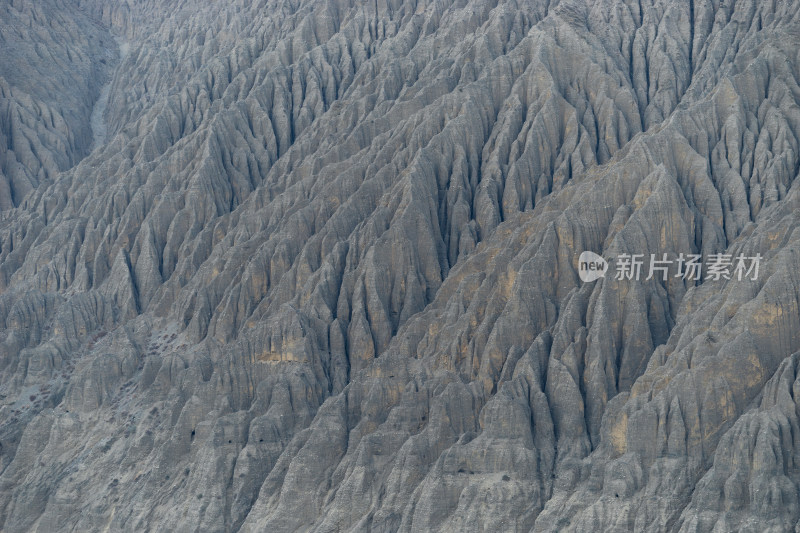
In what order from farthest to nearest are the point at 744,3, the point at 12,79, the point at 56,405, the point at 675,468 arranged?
1. the point at 12,79
2. the point at 744,3
3. the point at 56,405
4. the point at 675,468

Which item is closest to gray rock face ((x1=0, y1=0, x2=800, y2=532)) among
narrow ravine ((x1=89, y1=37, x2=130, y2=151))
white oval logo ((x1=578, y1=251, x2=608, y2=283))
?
white oval logo ((x1=578, y1=251, x2=608, y2=283))

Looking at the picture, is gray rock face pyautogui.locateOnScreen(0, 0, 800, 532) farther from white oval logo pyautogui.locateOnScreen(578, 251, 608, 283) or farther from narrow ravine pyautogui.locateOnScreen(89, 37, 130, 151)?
narrow ravine pyautogui.locateOnScreen(89, 37, 130, 151)

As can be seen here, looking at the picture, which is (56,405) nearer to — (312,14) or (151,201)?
(151,201)

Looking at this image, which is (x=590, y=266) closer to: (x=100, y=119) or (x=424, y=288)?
(x=424, y=288)

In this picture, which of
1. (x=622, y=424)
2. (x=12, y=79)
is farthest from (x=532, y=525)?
(x=12, y=79)

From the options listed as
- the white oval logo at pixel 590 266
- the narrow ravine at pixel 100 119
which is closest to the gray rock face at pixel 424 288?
the white oval logo at pixel 590 266

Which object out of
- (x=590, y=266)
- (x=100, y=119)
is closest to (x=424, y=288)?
(x=590, y=266)

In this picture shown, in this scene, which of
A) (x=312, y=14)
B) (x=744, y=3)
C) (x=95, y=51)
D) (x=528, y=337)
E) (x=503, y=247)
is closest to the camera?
(x=528, y=337)

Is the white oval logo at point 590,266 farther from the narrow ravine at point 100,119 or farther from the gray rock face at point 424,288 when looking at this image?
the narrow ravine at point 100,119

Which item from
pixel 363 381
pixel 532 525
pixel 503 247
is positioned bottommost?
pixel 532 525
